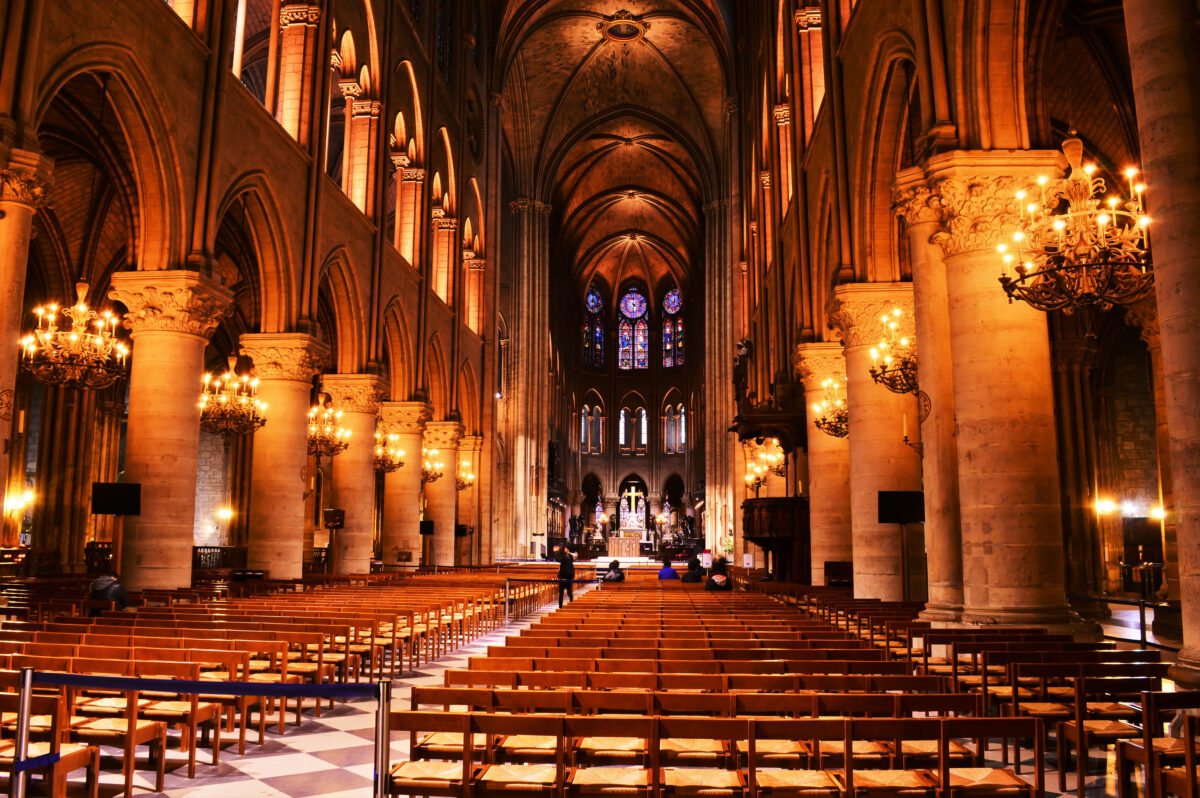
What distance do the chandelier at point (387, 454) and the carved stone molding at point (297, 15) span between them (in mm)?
10004

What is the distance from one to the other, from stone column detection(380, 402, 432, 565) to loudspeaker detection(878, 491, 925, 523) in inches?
636

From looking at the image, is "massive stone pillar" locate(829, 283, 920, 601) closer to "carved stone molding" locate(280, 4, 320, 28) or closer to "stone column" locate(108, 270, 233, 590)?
"stone column" locate(108, 270, 233, 590)

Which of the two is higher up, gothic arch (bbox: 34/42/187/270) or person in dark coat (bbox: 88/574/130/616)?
gothic arch (bbox: 34/42/187/270)

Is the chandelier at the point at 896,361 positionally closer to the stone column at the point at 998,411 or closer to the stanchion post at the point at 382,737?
the stone column at the point at 998,411

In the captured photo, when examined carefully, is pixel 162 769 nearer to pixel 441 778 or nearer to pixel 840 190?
pixel 441 778

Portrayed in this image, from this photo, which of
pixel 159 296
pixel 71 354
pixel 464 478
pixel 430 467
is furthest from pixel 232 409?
pixel 464 478

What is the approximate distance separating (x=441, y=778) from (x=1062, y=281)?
19.6 feet

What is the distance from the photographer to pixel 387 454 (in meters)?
23.1

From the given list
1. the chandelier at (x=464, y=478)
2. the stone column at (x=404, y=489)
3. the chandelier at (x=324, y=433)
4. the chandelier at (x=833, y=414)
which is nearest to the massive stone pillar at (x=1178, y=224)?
the chandelier at (x=833, y=414)

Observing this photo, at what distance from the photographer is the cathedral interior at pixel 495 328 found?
722cm

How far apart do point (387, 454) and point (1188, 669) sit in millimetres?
19969

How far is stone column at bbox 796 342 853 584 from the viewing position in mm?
16609

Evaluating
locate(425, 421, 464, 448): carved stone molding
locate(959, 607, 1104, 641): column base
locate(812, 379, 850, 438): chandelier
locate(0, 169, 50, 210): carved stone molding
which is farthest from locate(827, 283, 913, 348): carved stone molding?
locate(425, 421, 464, 448): carved stone molding

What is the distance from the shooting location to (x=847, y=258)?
14.1 meters
